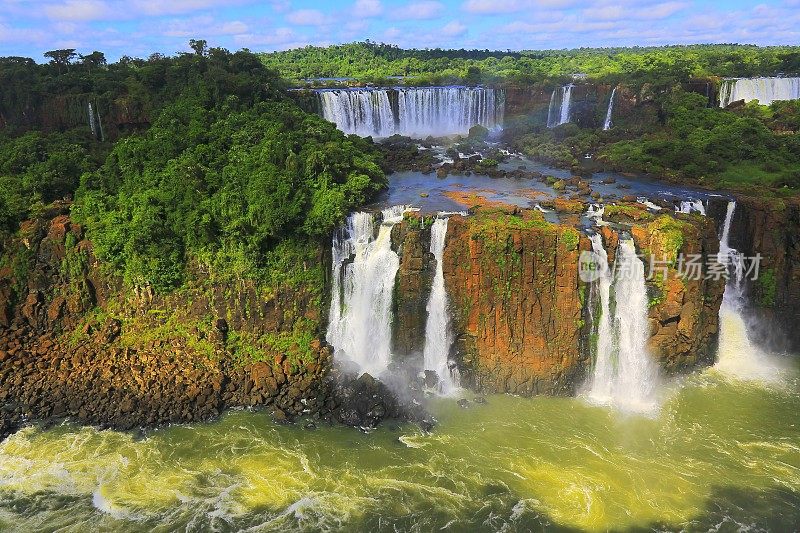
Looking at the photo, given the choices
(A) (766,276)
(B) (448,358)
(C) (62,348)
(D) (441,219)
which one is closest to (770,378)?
(A) (766,276)

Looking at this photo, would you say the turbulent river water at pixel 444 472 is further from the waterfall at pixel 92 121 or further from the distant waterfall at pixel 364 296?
the waterfall at pixel 92 121

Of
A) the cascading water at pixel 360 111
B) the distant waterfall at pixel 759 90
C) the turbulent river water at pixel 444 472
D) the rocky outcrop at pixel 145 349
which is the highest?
the distant waterfall at pixel 759 90

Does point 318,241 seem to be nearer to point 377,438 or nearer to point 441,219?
point 441,219

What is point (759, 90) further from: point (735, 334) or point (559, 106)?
point (735, 334)

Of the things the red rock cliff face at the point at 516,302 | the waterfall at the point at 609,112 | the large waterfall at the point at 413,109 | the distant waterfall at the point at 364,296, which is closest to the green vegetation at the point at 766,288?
the red rock cliff face at the point at 516,302

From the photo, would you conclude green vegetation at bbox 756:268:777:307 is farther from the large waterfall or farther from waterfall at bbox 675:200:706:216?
the large waterfall
